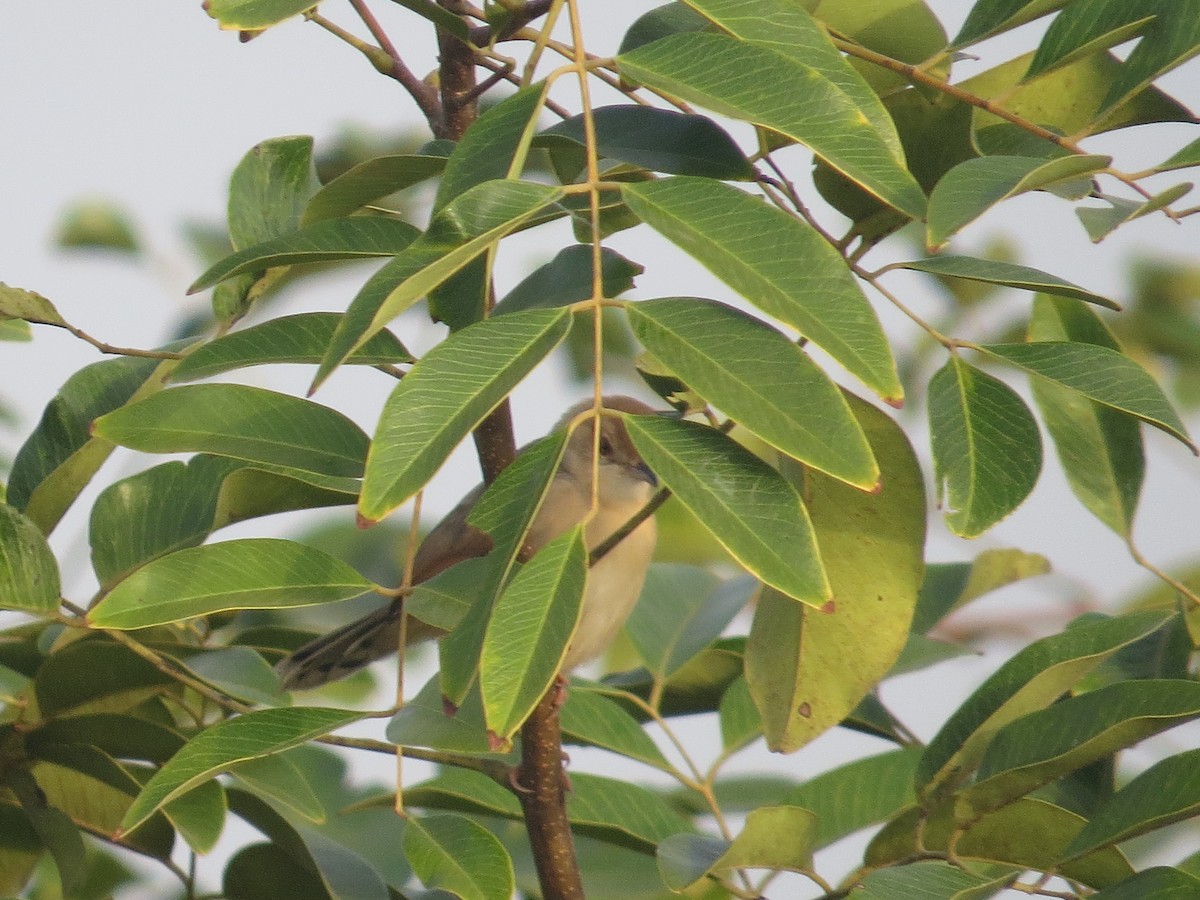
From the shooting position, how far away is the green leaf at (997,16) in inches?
56.4

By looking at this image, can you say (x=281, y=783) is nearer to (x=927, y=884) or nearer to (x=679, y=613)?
(x=927, y=884)

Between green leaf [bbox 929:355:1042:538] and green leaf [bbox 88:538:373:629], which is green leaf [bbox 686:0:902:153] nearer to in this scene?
green leaf [bbox 929:355:1042:538]

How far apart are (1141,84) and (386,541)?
5.91ft

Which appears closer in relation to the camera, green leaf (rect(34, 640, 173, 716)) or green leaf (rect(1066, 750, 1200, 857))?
green leaf (rect(1066, 750, 1200, 857))

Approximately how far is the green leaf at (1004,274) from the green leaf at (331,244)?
0.53m

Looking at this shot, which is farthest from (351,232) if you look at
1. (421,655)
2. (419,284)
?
(421,655)

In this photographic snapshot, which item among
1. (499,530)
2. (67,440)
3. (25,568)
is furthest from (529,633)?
(67,440)

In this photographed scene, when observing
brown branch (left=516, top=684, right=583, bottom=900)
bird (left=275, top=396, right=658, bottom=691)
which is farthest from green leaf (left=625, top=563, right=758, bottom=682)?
brown branch (left=516, top=684, right=583, bottom=900)

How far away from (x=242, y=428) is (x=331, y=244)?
8.7 inches

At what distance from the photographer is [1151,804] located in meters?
1.29

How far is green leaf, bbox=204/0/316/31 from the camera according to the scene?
3.92 ft

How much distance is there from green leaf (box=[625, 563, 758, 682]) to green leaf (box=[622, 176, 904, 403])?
1211mm

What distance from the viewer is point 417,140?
9.14 feet

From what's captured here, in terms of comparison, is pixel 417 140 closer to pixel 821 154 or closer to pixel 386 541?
A: pixel 386 541
